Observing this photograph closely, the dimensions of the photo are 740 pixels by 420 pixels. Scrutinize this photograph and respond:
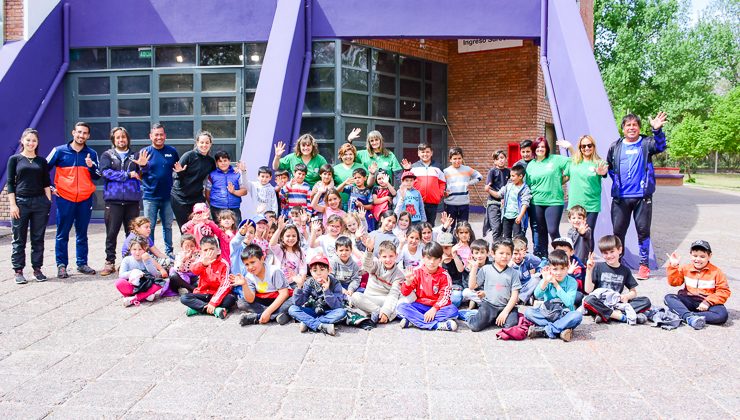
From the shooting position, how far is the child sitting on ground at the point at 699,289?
5324 millimetres

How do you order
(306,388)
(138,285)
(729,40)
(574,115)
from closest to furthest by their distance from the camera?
(306,388), (138,285), (574,115), (729,40)

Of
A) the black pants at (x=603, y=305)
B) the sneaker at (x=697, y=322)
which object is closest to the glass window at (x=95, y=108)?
the black pants at (x=603, y=305)

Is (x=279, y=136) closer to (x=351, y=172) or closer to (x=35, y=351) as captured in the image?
(x=351, y=172)

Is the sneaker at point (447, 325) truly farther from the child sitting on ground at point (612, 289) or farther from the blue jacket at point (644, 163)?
the blue jacket at point (644, 163)

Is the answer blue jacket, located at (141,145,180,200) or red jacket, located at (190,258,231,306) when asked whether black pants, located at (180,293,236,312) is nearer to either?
red jacket, located at (190,258,231,306)

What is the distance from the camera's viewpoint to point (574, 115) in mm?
9328

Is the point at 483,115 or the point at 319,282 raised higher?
the point at 483,115

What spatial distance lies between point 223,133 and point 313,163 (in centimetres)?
485

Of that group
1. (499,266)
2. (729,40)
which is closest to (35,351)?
(499,266)

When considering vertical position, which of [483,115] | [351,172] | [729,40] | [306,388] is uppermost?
[729,40]

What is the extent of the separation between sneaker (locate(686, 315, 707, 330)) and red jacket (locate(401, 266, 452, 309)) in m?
2.15

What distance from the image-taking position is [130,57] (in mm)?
12328

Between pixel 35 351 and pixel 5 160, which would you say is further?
pixel 5 160

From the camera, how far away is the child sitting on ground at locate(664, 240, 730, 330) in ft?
17.5
